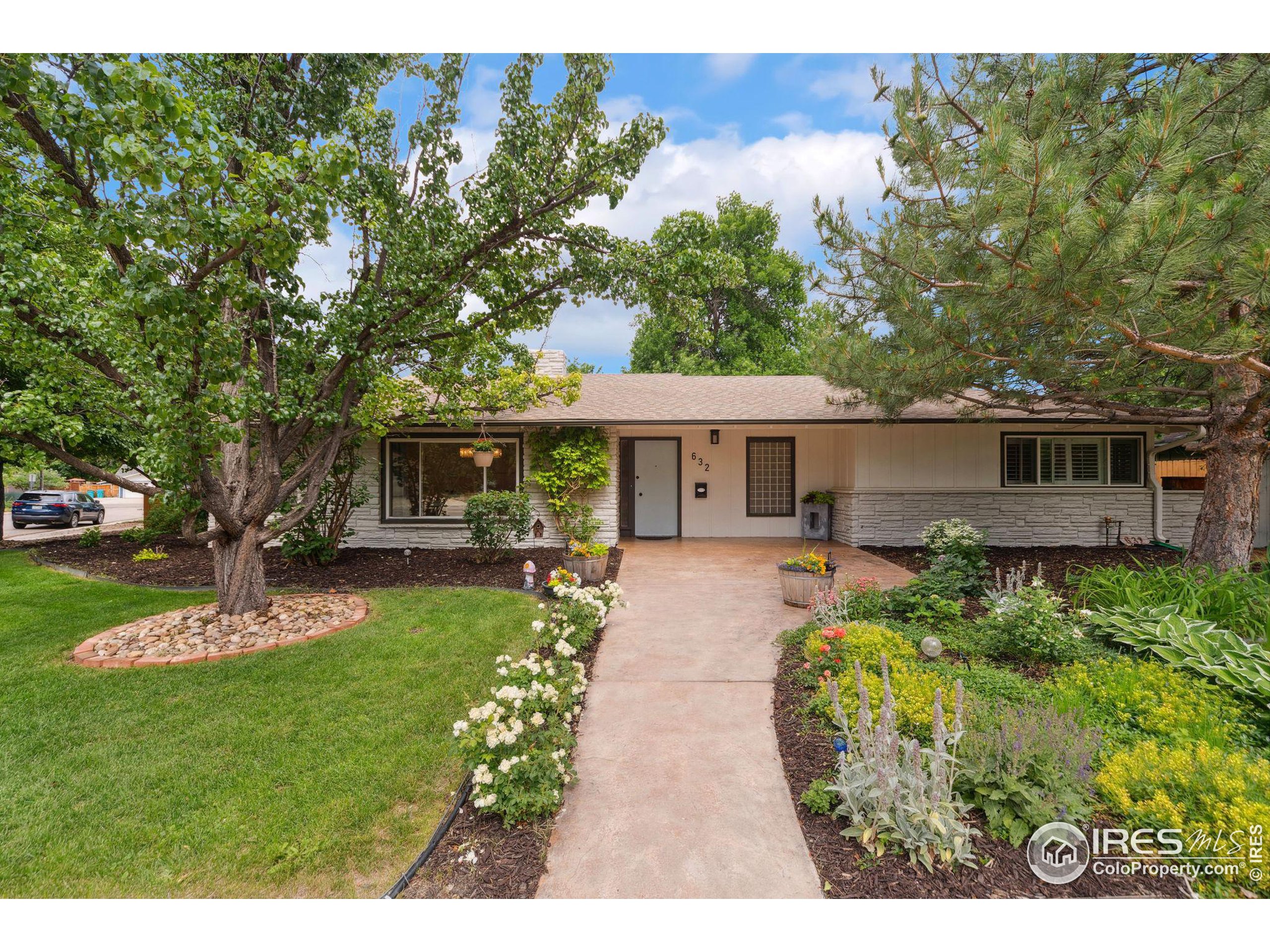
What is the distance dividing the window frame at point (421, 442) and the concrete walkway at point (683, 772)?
14.9 feet

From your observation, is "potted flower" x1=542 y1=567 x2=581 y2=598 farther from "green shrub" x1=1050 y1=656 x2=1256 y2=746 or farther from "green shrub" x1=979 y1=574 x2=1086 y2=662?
"green shrub" x1=1050 y1=656 x2=1256 y2=746

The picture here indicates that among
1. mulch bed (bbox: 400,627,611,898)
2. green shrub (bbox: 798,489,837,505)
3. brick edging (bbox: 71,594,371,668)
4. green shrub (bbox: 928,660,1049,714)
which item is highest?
green shrub (bbox: 798,489,837,505)

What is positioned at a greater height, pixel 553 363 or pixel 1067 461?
pixel 553 363

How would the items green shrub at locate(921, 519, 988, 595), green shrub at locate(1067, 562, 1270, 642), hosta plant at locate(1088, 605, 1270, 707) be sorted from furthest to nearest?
green shrub at locate(921, 519, 988, 595), green shrub at locate(1067, 562, 1270, 642), hosta plant at locate(1088, 605, 1270, 707)

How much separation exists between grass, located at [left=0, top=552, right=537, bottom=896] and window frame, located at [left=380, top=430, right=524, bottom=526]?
419 cm

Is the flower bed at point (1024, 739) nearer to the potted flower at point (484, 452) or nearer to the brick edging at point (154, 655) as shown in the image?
the brick edging at point (154, 655)

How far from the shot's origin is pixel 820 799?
7.98 feet

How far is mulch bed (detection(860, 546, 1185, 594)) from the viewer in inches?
280

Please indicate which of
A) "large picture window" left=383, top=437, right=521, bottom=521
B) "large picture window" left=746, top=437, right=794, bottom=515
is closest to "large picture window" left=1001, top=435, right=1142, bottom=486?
"large picture window" left=746, top=437, right=794, bottom=515

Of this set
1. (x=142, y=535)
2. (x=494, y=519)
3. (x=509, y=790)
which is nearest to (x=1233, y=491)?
(x=509, y=790)

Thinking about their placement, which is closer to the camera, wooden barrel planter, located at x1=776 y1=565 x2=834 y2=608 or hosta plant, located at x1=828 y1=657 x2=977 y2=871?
hosta plant, located at x1=828 y1=657 x2=977 y2=871

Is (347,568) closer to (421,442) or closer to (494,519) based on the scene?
(494,519)

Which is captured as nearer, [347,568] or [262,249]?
[262,249]

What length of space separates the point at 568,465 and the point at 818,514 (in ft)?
16.5
